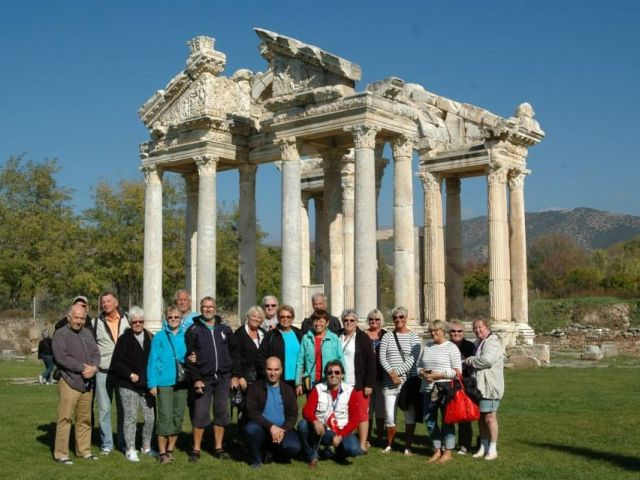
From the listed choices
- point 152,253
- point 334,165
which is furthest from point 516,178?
point 152,253

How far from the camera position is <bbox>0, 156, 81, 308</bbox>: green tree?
51062 millimetres

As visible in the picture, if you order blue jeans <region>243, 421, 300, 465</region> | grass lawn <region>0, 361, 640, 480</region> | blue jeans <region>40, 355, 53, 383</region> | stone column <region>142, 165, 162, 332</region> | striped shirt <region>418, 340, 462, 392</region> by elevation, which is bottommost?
grass lawn <region>0, 361, 640, 480</region>

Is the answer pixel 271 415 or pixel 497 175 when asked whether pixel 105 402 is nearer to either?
pixel 271 415

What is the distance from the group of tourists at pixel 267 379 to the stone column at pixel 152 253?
17511 mm

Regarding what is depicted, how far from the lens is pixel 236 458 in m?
12.2

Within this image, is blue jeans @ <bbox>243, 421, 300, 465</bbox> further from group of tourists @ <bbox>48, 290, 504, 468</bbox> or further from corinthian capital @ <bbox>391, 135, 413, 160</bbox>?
corinthian capital @ <bbox>391, 135, 413, 160</bbox>

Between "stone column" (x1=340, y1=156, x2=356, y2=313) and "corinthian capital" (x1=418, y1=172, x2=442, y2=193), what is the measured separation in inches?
171

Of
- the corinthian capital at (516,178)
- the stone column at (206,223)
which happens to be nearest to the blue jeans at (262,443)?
the stone column at (206,223)

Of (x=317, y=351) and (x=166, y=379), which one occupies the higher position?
(x=317, y=351)

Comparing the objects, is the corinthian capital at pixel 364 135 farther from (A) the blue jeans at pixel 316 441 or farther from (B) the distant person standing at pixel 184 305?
(A) the blue jeans at pixel 316 441

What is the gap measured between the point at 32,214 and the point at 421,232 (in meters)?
29.7

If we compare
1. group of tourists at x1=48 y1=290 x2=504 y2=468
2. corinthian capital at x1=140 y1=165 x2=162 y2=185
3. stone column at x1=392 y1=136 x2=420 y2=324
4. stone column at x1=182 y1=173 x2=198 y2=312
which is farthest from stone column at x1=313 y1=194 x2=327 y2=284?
group of tourists at x1=48 y1=290 x2=504 y2=468

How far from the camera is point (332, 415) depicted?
11547mm

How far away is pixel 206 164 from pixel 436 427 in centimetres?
1839
